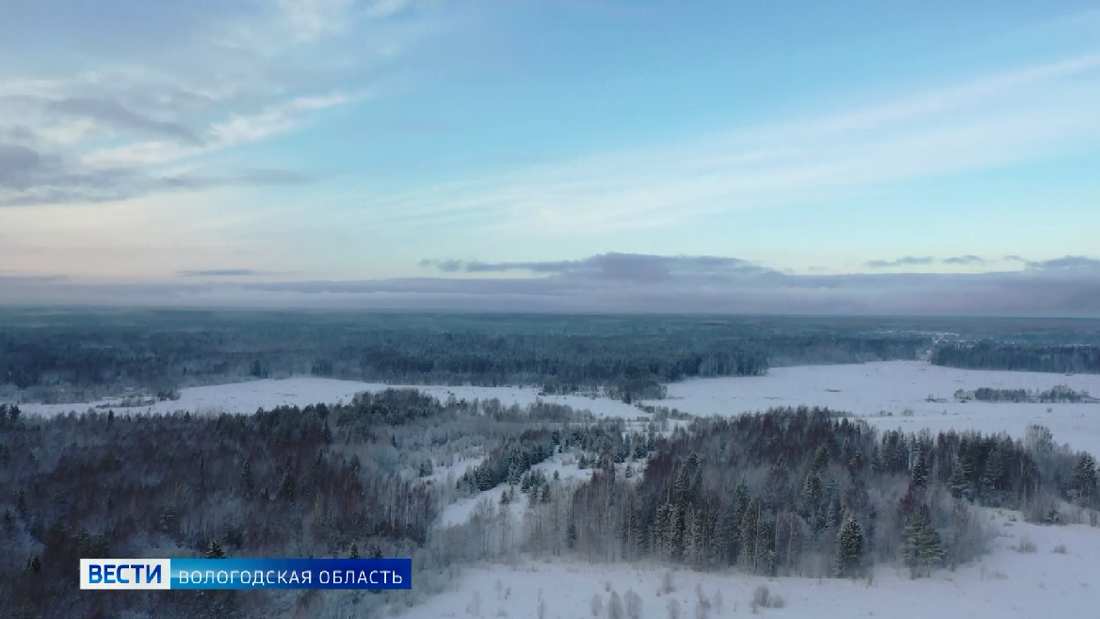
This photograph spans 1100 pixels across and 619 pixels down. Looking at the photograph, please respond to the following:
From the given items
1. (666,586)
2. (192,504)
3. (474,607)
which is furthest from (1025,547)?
Answer: (192,504)

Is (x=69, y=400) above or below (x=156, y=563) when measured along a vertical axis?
below

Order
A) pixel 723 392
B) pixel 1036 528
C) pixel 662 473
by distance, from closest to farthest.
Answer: pixel 1036 528 → pixel 662 473 → pixel 723 392

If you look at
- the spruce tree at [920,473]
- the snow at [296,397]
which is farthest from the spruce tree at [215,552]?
the snow at [296,397]

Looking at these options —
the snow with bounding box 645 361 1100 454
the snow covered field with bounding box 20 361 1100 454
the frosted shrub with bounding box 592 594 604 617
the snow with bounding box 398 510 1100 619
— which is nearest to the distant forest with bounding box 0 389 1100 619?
the snow with bounding box 398 510 1100 619

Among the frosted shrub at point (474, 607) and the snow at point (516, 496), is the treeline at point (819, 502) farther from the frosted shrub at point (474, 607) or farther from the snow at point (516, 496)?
the frosted shrub at point (474, 607)

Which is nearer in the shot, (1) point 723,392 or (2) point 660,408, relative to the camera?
(2) point 660,408

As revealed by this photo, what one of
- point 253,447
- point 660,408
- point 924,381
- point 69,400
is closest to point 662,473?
point 253,447

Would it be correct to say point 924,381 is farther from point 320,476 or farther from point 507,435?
point 320,476
